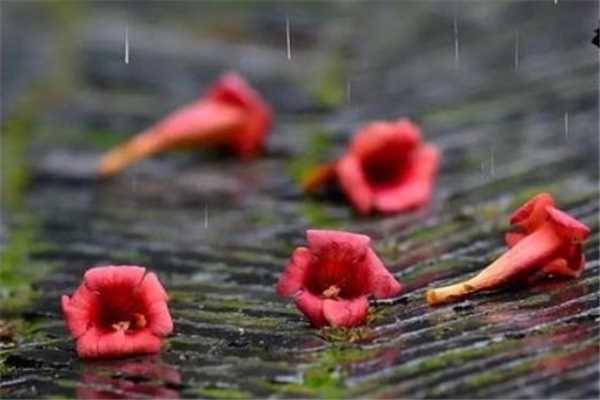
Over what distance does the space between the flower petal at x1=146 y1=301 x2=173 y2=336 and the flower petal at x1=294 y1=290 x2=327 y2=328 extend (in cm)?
27

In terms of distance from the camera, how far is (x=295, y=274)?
323cm

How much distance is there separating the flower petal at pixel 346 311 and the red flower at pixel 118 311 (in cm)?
32

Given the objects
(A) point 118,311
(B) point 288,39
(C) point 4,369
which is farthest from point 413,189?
(B) point 288,39

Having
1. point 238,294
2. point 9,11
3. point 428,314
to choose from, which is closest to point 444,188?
point 238,294

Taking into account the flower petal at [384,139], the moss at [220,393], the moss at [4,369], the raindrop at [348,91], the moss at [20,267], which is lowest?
the moss at [220,393]

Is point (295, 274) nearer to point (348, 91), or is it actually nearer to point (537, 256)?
point (537, 256)

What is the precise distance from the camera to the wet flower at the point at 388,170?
15.2 ft

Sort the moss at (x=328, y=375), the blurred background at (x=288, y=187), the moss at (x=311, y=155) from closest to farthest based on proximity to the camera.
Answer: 1. the moss at (x=328, y=375)
2. the blurred background at (x=288, y=187)
3. the moss at (x=311, y=155)

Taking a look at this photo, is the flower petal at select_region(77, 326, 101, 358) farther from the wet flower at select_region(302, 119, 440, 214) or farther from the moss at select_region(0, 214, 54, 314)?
the wet flower at select_region(302, 119, 440, 214)

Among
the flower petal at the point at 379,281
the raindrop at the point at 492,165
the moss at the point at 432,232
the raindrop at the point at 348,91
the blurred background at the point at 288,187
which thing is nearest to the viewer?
the blurred background at the point at 288,187

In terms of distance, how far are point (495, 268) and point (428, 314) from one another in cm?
22

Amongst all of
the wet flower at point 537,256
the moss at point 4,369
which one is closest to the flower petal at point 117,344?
the moss at point 4,369

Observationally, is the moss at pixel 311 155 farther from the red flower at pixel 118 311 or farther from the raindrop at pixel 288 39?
the red flower at pixel 118 311

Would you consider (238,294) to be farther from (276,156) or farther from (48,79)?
(48,79)
